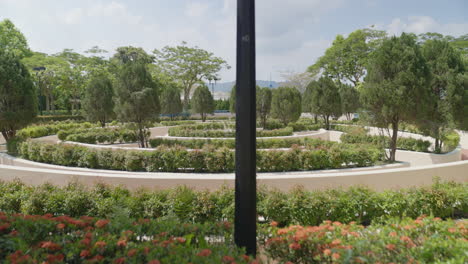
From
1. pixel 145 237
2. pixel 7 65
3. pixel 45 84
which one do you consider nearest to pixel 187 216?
pixel 145 237

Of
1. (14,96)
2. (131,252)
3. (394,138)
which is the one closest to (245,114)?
(131,252)

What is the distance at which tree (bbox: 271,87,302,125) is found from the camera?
18.5 m

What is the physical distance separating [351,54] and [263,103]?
2050cm

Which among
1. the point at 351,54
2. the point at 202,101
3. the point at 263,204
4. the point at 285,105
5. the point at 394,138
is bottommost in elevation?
the point at 263,204

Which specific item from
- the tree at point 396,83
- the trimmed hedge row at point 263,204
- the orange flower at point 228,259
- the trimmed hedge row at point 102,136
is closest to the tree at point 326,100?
the tree at point 396,83

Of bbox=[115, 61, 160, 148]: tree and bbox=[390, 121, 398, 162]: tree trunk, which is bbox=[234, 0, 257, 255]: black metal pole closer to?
bbox=[390, 121, 398, 162]: tree trunk

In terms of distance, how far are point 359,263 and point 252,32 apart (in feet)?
6.86

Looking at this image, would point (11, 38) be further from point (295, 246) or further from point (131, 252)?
point (295, 246)

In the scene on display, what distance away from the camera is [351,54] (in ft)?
110

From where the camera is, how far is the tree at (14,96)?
393 inches

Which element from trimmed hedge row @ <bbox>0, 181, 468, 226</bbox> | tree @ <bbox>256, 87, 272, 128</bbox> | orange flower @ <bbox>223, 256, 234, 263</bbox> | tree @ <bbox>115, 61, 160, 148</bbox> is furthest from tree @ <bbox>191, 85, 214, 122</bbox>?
orange flower @ <bbox>223, 256, 234, 263</bbox>

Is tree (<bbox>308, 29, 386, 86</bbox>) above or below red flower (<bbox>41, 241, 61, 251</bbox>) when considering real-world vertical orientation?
above

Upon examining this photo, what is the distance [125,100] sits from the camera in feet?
35.6

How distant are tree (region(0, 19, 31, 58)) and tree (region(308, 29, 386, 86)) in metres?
39.5
